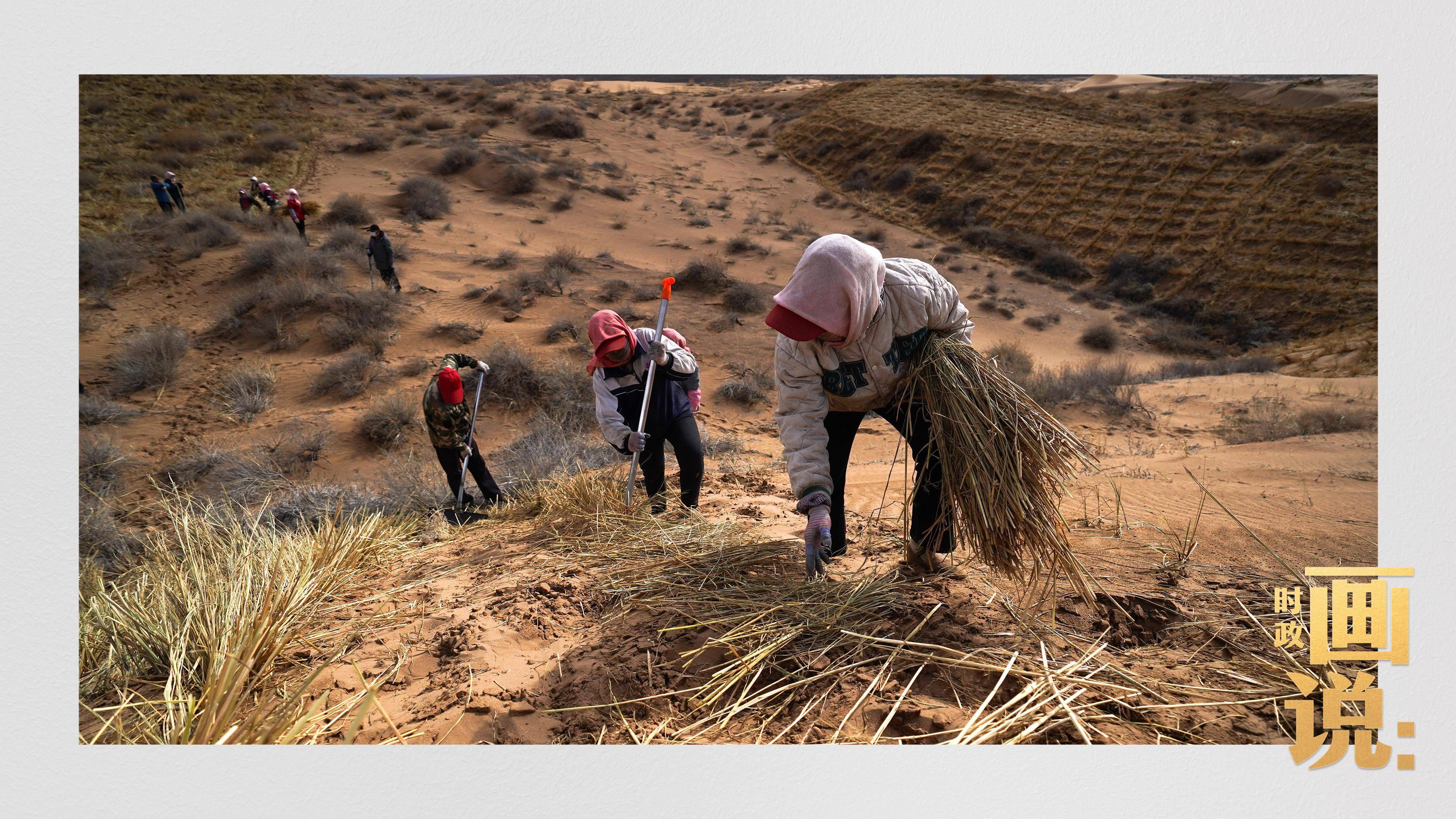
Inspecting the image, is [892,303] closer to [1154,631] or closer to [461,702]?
[1154,631]

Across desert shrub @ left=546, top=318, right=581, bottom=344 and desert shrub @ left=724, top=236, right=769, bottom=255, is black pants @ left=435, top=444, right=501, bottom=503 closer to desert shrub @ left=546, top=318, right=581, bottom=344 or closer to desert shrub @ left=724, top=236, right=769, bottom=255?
desert shrub @ left=546, top=318, right=581, bottom=344

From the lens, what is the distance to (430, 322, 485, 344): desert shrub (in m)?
9.68

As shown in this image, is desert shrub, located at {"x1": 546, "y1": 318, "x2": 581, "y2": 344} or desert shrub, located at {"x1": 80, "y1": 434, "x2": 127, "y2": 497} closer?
desert shrub, located at {"x1": 80, "y1": 434, "x2": 127, "y2": 497}

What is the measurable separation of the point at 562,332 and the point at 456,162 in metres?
11.3

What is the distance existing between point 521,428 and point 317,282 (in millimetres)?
5142

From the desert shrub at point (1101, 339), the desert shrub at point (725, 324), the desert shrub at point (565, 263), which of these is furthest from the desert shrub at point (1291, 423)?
the desert shrub at point (565, 263)

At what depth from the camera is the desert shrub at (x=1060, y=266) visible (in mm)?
15438

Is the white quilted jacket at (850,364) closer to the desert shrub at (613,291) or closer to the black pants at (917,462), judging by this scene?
the black pants at (917,462)

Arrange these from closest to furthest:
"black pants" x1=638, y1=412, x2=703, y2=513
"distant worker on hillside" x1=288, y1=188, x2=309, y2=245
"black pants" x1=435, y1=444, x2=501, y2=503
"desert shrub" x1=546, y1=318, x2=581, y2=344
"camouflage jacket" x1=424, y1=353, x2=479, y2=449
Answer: "black pants" x1=638, y1=412, x2=703, y2=513 → "camouflage jacket" x1=424, y1=353, x2=479, y2=449 → "black pants" x1=435, y1=444, x2=501, y2=503 → "desert shrub" x1=546, y1=318, x2=581, y2=344 → "distant worker on hillside" x1=288, y1=188, x2=309, y2=245

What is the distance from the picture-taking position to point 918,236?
17.6 meters

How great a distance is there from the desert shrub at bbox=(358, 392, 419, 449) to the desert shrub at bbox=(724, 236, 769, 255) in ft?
29.5

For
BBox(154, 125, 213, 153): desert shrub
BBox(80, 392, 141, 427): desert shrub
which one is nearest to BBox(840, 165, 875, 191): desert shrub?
BBox(154, 125, 213, 153): desert shrub

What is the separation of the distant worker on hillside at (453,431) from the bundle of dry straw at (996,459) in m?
3.60
